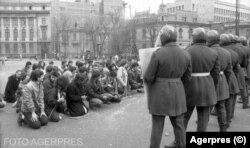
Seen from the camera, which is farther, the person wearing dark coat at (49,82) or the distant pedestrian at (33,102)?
the person wearing dark coat at (49,82)

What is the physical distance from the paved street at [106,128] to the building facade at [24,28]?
76904mm

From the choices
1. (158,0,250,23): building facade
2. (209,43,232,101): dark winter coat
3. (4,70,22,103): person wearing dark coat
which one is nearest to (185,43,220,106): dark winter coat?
(209,43,232,101): dark winter coat

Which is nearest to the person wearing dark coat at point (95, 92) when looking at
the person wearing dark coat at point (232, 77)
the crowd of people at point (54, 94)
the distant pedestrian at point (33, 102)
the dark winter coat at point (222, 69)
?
the crowd of people at point (54, 94)

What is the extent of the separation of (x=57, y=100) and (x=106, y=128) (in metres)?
1.85

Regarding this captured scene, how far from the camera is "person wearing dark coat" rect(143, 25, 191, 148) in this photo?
455cm

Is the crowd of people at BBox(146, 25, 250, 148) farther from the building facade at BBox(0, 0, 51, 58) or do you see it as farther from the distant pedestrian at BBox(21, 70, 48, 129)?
the building facade at BBox(0, 0, 51, 58)

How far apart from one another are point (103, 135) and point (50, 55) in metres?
75.8

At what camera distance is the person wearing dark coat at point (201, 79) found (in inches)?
205

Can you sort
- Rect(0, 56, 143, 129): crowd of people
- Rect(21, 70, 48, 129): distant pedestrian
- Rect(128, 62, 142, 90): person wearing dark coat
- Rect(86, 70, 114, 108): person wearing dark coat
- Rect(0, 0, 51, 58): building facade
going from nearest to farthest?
Rect(21, 70, 48, 129): distant pedestrian
Rect(0, 56, 143, 129): crowd of people
Rect(86, 70, 114, 108): person wearing dark coat
Rect(128, 62, 142, 90): person wearing dark coat
Rect(0, 0, 51, 58): building facade

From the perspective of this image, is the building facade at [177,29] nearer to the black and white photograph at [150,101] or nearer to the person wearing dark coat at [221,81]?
the black and white photograph at [150,101]

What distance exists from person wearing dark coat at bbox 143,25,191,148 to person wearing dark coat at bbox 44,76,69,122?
3.72 m

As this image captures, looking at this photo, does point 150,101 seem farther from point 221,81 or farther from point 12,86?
point 12,86

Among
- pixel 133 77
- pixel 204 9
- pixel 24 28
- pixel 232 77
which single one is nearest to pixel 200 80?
pixel 232 77

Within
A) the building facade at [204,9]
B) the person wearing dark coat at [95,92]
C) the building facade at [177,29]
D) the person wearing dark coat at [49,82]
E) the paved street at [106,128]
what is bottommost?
the paved street at [106,128]
